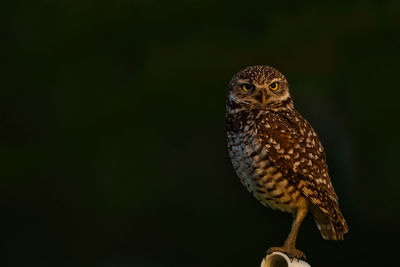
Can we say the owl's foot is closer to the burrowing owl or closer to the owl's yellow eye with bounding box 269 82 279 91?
the burrowing owl

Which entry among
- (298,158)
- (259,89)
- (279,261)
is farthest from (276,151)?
(279,261)

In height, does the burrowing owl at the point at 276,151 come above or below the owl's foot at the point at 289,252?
above

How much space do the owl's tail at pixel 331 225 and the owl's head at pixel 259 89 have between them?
45 cm

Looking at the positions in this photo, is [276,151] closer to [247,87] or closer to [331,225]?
[247,87]

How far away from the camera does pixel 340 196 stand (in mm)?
5910

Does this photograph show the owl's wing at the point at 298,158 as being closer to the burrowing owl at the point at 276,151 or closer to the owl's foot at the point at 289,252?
the burrowing owl at the point at 276,151

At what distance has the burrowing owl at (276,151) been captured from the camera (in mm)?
3004

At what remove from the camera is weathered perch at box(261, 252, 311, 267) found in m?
2.52

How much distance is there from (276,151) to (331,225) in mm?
385

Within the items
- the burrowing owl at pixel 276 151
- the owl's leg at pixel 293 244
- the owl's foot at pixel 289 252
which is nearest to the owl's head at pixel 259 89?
the burrowing owl at pixel 276 151

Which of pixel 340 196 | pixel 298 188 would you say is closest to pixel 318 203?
pixel 298 188

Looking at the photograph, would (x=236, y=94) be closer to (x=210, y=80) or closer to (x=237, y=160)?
(x=237, y=160)

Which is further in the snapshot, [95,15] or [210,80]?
[95,15]

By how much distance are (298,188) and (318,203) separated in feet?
0.31
